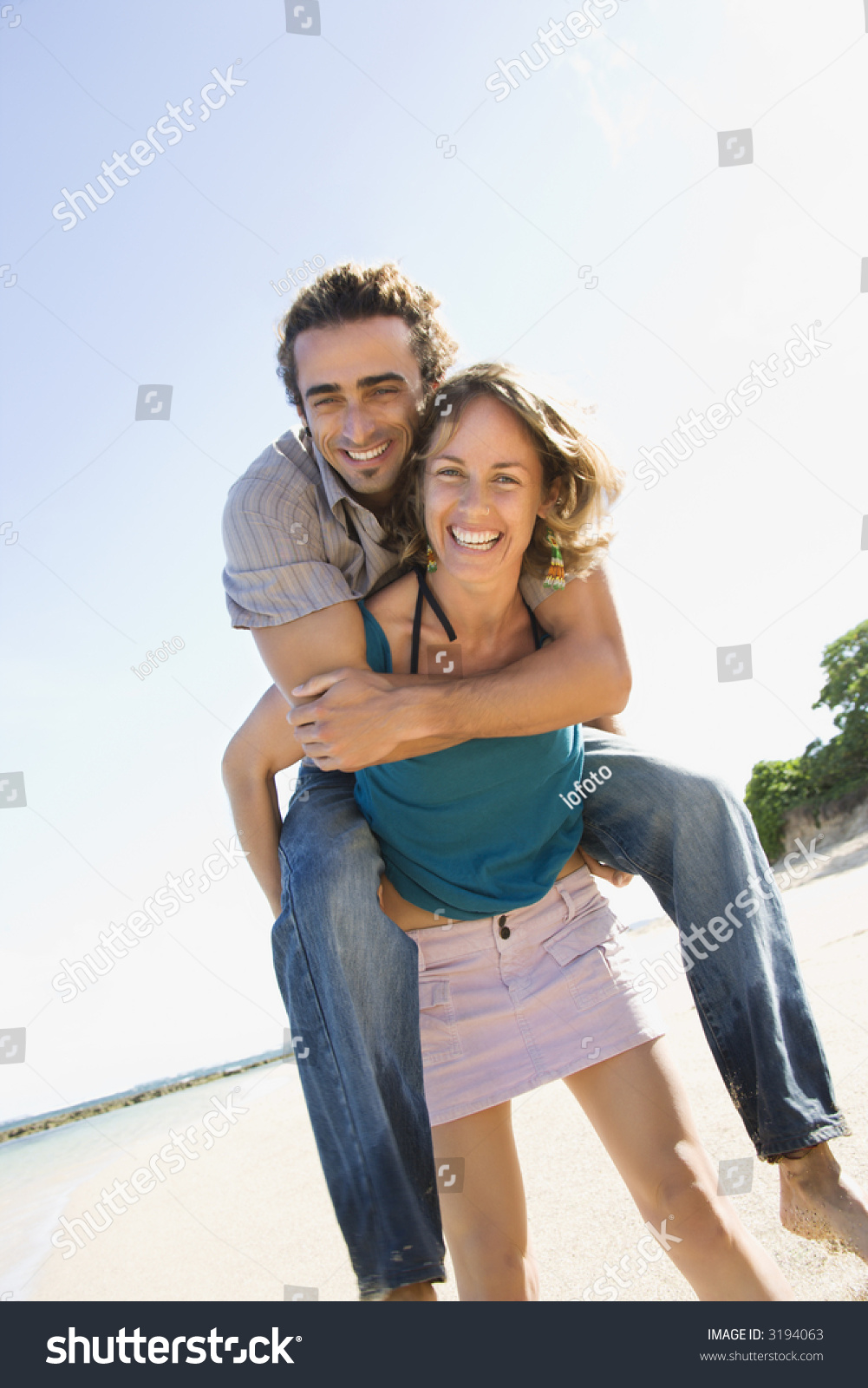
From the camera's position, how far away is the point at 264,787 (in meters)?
2.76

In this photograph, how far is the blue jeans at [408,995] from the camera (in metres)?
1.97

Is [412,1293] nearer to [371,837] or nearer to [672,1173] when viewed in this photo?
[672,1173]

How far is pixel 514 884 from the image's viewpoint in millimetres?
2389

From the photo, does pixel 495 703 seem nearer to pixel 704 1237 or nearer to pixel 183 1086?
pixel 704 1237

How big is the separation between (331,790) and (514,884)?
568 millimetres

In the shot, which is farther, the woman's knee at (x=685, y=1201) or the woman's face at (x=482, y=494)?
the woman's face at (x=482, y=494)

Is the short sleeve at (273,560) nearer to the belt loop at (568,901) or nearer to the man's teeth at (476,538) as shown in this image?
the man's teeth at (476,538)

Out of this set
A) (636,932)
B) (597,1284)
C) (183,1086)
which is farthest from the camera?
(183,1086)

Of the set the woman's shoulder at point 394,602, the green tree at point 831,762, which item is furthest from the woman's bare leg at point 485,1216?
the green tree at point 831,762

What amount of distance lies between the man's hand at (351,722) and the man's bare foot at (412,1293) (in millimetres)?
1131

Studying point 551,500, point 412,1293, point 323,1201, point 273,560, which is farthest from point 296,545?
point 323,1201

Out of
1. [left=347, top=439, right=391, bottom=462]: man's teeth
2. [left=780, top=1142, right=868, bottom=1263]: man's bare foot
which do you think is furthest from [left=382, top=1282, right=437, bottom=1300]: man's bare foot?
[left=347, top=439, right=391, bottom=462]: man's teeth

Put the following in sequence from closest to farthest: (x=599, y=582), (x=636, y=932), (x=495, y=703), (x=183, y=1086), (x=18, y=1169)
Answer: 1. (x=495, y=703)
2. (x=599, y=582)
3. (x=18, y=1169)
4. (x=636, y=932)
5. (x=183, y=1086)

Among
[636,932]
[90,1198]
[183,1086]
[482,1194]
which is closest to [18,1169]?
[90,1198]
